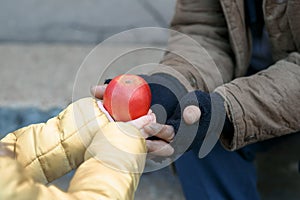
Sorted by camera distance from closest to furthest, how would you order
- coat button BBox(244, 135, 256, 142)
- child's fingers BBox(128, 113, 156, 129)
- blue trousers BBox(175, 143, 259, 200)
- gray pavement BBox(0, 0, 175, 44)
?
child's fingers BBox(128, 113, 156, 129), coat button BBox(244, 135, 256, 142), blue trousers BBox(175, 143, 259, 200), gray pavement BBox(0, 0, 175, 44)

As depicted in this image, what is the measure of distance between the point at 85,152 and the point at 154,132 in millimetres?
149

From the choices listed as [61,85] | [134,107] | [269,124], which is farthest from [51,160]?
[61,85]

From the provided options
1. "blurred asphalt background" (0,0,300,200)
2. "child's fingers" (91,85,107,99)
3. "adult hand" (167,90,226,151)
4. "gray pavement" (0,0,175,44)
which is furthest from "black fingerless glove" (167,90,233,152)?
"gray pavement" (0,0,175,44)

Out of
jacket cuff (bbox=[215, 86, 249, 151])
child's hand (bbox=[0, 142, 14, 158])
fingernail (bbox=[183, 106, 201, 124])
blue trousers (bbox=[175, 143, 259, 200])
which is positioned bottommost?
blue trousers (bbox=[175, 143, 259, 200])

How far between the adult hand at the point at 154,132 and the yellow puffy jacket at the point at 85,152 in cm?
5

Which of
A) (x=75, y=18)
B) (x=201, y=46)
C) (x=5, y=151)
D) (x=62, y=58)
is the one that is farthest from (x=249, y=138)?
(x=75, y=18)

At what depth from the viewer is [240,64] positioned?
1373 millimetres

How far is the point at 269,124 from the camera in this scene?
3.94 feet

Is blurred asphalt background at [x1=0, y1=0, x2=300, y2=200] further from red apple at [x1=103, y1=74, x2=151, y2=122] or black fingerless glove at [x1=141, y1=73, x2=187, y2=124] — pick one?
red apple at [x1=103, y1=74, x2=151, y2=122]

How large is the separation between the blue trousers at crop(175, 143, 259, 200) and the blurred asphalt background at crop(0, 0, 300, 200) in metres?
0.16

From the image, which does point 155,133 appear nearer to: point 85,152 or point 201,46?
point 85,152

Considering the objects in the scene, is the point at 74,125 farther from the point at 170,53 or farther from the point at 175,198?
the point at 175,198

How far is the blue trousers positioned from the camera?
51.7 inches

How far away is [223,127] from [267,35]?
13.5 inches
